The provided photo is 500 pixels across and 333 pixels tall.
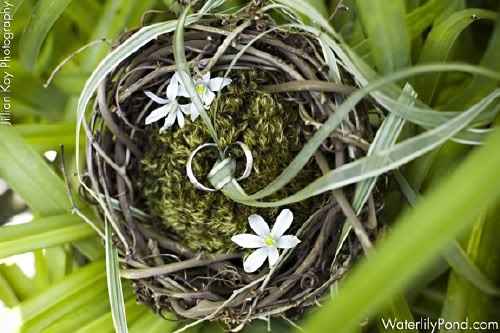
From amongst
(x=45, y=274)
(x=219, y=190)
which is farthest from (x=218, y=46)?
(x=45, y=274)

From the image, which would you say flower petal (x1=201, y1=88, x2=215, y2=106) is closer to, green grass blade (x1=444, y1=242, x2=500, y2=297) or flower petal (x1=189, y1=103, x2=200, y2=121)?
flower petal (x1=189, y1=103, x2=200, y2=121)

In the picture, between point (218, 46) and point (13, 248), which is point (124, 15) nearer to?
point (218, 46)

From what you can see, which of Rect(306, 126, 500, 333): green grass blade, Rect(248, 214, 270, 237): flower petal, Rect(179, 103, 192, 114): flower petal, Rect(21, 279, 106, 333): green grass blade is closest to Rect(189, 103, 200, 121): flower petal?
Rect(179, 103, 192, 114): flower petal

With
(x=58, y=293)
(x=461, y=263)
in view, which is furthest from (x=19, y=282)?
(x=461, y=263)

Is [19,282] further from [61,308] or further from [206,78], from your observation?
[206,78]

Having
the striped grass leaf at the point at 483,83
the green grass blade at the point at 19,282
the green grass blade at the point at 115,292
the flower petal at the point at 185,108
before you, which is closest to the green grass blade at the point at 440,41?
the striped grass leaf at the point at 483,83
